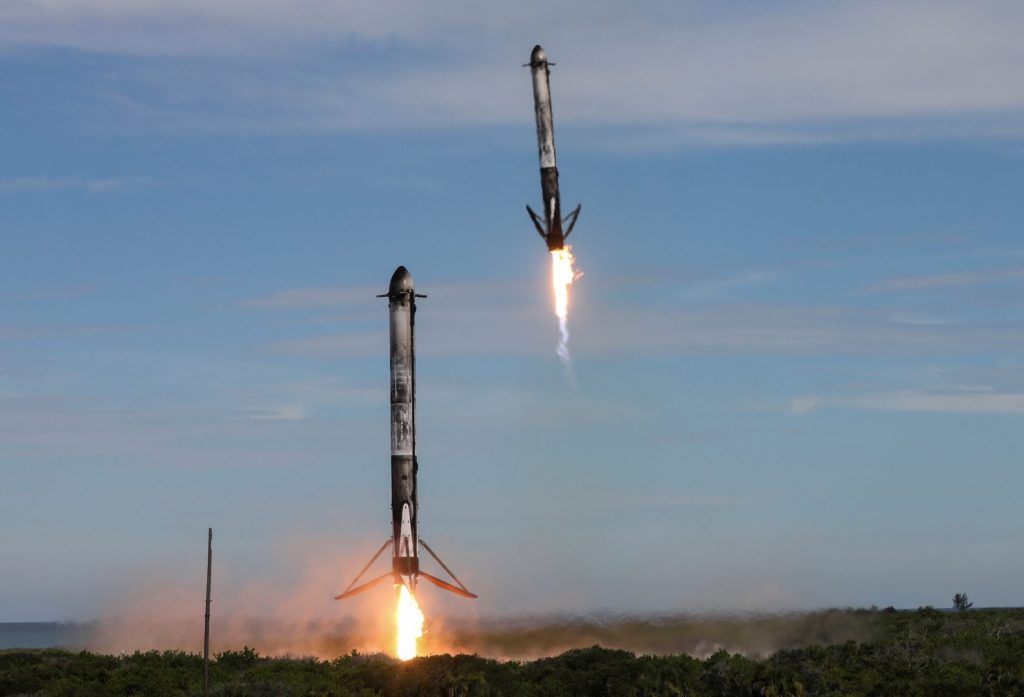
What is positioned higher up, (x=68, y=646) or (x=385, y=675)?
(x=68, y=646)

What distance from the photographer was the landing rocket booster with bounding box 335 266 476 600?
211ft

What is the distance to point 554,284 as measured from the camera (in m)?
63.6

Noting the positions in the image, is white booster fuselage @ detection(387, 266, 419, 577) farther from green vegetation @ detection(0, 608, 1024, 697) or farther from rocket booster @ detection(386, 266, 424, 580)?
green vegetation @ detection(0, 608, 1024, 697)

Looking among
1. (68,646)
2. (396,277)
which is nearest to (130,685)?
(396,277)

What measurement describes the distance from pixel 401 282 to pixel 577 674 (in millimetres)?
18958

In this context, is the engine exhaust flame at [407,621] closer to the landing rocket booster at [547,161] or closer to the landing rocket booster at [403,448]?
the landing rocket booster at [403,448]

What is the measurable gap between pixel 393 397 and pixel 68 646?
44473mm

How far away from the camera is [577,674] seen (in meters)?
61.2

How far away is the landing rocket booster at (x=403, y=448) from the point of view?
211ft

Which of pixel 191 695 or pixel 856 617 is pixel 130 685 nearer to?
pixel 191 695

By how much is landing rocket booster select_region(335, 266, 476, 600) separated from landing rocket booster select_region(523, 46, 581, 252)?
7488 mm

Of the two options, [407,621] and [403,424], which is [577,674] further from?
[403,424]

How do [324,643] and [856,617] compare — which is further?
[324,643]

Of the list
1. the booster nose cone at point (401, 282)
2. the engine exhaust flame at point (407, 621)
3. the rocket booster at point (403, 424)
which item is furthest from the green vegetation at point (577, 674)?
the booster nose cone at point (401, 282)
